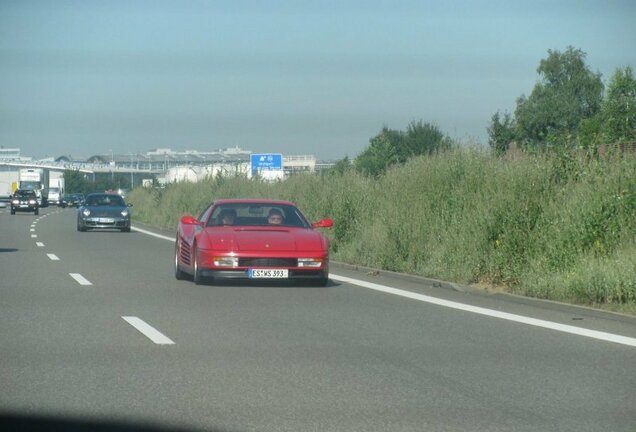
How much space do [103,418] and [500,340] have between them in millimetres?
5108

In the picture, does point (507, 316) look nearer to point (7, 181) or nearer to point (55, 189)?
point (7, 181)

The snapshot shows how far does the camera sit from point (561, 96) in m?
92.6

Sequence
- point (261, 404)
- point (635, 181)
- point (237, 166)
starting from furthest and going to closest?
point (237, 166), point (635, 181), point (261, 404)

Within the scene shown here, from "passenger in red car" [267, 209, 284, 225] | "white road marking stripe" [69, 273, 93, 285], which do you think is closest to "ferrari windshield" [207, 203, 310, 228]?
"passenger in red car" [267, 209, 284, 225]

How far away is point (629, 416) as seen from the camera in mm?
7188

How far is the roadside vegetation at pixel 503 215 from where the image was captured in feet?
51.6

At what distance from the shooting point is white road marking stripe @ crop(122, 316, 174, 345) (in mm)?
10705

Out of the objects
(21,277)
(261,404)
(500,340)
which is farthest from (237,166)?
(261,404)

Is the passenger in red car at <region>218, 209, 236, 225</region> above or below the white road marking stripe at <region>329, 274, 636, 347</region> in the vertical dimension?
above

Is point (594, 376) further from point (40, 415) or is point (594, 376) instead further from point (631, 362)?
point (40, 415)

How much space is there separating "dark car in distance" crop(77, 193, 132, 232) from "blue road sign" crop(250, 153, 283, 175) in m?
→ 15.0

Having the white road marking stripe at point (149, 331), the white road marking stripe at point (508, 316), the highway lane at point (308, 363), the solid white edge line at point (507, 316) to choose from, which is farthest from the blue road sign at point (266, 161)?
the white road marking stripe at point (149, 331)

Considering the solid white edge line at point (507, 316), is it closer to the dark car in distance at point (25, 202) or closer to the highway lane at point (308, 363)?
the highway lane at point (308, 363)

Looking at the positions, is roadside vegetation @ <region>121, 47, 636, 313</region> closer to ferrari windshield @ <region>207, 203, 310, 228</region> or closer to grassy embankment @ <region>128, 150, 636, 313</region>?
grassy embankment @ <region>128, 150, 636, 313</region>
